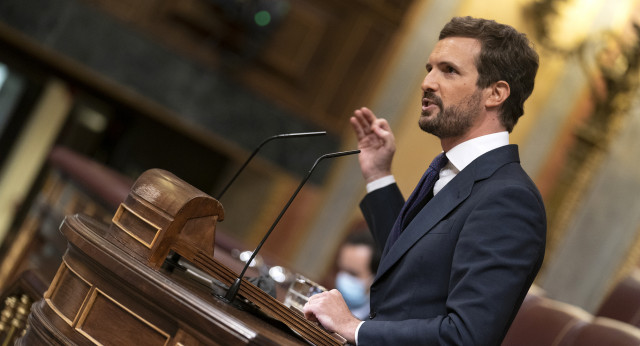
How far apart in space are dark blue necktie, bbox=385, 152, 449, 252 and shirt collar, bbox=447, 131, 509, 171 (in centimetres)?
9

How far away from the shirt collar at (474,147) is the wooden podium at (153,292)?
0.42 m

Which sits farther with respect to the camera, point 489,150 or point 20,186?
point 20,186

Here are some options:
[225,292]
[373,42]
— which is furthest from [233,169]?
[225,292]

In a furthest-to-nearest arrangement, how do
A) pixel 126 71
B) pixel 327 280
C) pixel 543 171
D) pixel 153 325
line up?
pixel 543 171 < pixel 126 71 < pixel 327 280 < pixel 153 325

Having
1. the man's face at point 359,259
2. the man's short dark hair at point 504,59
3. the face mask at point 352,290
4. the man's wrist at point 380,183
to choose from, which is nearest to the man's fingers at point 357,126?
the man's wrist at point 380,183

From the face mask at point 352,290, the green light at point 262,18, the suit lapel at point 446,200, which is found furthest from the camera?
the green light at point 262,18

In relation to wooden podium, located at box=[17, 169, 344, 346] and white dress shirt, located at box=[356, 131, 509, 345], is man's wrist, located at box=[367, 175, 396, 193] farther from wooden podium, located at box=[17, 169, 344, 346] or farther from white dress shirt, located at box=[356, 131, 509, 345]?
wooden podium, located at box=[17, 169, 344, 346]

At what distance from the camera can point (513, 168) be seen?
172 cm

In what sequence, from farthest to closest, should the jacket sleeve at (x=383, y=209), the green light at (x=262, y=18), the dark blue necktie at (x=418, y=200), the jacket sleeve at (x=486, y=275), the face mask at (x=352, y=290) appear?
the green light at (x=262, y=18), the face mask at (x=352, y=290), the jacket sleeve at (x=383, y=209), the dark blue necktie at (x=418, y=200), the jacket sleeve at (x=486, y=275)

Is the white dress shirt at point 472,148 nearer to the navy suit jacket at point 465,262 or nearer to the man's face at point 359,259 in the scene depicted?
the navy suit jacket at point 465,262

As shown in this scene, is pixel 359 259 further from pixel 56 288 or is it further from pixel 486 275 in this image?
pixel 486 275

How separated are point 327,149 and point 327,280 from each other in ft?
3.69

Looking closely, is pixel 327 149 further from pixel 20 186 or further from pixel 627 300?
pixel 627 300

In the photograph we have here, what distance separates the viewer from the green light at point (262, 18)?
507cm
